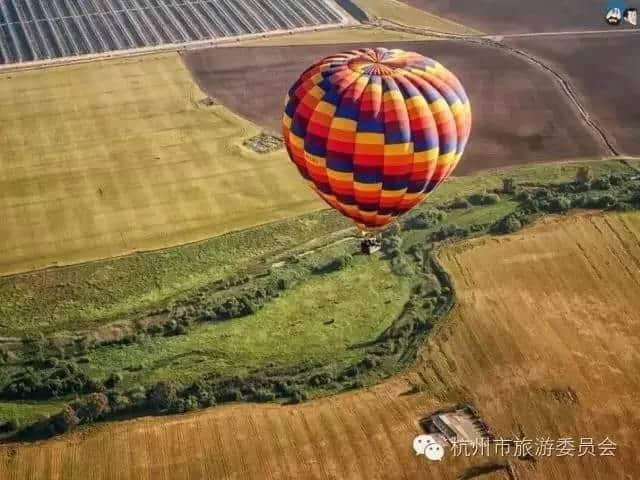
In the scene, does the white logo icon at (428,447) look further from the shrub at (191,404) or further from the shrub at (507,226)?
the shrub at (507,226)

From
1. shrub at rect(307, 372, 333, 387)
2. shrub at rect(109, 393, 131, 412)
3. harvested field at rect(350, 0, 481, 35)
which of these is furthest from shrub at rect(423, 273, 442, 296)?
harvested field at rect(350, 0, 481, 35)

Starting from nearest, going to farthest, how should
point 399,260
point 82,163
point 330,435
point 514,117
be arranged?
point 330,435
point 399,260
point 82,163
point 514,117

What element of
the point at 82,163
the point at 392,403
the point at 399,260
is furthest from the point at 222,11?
the point at 392,403

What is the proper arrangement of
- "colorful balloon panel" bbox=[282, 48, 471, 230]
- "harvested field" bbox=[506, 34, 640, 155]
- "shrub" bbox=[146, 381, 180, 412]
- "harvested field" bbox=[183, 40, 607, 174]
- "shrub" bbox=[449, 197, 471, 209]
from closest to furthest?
"colorful balloon panel" bbox=[282, 48, 471, 230], "shrub" bbox=[146, 381, 180, 412], "shrub" bbox=[449, 197, 471, 209], "harvested field" bbox=[183, 40, 607, 174], "harvested field" bbox=[506, 34, 640, 155]

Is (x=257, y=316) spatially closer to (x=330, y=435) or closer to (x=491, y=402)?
(x=330, y=435)

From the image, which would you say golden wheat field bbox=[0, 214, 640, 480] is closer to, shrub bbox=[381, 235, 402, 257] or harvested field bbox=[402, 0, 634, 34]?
shrub bbox=[381, 235, 402, 257]

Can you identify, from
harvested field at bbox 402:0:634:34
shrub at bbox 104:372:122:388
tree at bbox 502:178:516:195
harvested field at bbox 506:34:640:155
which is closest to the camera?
shrub at bbox 104:372:122:388
